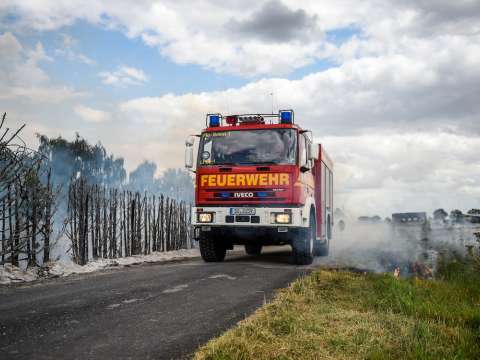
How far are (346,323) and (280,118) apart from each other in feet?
19.8

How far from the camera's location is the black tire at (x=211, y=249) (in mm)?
10891

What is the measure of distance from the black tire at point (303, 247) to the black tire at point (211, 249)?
5.95 feet

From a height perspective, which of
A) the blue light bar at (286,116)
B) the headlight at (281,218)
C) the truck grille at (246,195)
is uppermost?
the blue light bar at (286,116)

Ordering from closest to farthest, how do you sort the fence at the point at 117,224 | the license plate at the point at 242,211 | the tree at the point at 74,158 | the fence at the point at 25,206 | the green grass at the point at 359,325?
1. the green grass at the point at 359,325
2. the fence at the point at 25,206
3. the license plate at the point at 242,211
4. the fence at the point at 117,224
5. the tree at the point at 74,158

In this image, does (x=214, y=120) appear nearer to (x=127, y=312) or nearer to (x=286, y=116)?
(x=286, y=116)

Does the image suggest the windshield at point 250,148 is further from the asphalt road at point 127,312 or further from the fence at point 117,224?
the fence at point 117,224

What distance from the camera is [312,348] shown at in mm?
Answer: 4047

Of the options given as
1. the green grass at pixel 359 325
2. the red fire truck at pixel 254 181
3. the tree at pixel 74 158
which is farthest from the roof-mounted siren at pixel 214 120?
the tree at pixel 74 158

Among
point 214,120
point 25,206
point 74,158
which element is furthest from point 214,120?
point 74,158

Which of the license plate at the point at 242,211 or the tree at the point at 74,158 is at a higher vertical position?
the tree at the point at 74,158

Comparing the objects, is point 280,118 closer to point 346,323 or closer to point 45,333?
point 346,323

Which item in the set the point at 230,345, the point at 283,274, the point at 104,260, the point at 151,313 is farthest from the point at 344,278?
the point at 104,260

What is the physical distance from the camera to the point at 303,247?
10.3m

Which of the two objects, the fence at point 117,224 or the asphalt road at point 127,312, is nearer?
the asphalt road at point 127,312
